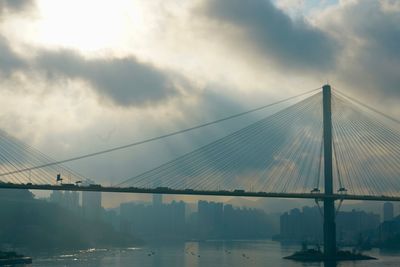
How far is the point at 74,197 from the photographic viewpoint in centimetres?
15962

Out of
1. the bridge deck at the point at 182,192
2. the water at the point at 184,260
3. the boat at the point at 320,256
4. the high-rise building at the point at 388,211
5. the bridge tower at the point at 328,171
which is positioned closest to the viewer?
the bridge deck at the point at 182,192

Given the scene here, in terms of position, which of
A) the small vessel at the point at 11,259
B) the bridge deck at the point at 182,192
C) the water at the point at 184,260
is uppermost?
the bridge deck at the point at 182,192

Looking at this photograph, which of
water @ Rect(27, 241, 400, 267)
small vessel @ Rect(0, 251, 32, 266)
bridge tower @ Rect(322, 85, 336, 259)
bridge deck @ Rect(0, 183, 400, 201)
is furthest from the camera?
small vessel @ Rect(0, 251, 32, 266)

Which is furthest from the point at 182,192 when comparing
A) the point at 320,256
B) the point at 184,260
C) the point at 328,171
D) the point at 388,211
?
the point at 388,211

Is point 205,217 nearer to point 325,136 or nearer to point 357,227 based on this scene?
point 357,227

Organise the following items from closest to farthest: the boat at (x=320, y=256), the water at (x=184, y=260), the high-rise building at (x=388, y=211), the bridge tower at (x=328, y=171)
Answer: the bridge tower at (x=328, y=171)
the boat at (x=320, y=256)
the water at (x=184, y=260)
the high-rise building at (x=388, y=211)

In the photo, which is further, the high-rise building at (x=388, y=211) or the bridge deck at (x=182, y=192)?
the high-rise building at (x=388, y=211)

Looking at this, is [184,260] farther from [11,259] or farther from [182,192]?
[182,192]

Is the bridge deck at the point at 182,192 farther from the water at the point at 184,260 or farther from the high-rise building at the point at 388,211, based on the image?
the high-rise building at the point at 388,211

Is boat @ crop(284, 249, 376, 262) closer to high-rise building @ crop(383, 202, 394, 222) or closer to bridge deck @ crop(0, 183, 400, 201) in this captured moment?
bridge deck @ crop(0, 183, 400, 201)

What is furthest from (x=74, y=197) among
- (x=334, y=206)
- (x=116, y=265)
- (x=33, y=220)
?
(x=334, y=206)

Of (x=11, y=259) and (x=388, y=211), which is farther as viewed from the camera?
(x=388, y=211)

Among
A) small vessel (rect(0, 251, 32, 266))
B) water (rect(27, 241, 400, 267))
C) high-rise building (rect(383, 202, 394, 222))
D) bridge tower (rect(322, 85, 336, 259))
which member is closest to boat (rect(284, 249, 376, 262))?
water (rect(27, 241, 400, 267))

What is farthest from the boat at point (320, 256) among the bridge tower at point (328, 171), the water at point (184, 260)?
the bridge tower at point (328, 171)
